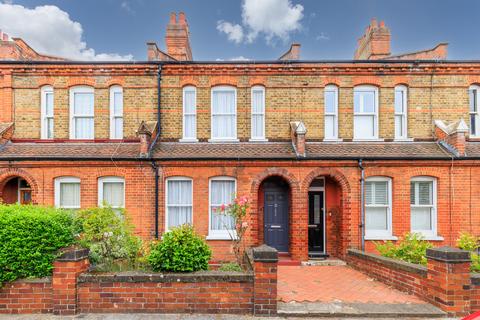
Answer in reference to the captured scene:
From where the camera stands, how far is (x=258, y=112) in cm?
1109

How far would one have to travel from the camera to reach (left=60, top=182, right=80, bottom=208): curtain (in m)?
10.3

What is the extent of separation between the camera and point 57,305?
5.39 meters

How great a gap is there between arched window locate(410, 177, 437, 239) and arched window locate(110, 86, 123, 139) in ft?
37.3

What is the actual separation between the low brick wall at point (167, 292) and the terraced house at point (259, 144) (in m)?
4.41

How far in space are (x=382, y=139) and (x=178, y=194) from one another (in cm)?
819

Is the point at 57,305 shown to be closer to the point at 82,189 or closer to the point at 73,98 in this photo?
the point at 82,189

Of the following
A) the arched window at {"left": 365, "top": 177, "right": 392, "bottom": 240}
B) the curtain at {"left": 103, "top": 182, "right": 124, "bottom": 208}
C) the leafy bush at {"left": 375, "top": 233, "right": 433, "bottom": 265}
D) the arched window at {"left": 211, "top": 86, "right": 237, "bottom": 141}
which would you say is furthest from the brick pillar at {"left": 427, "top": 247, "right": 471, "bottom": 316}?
the curtain at {"left": 103, "top": 182, "right": 124, "bottom": 208}

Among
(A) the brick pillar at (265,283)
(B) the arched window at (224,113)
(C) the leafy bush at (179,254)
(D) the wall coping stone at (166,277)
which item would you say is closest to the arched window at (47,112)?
(B) the arched window at (224,113)

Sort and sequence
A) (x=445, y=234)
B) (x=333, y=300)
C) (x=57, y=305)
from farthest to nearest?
(x=445, y=234)
(x=333, y=300)
(x=57, y=305)

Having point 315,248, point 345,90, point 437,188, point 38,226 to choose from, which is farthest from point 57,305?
point 437,188

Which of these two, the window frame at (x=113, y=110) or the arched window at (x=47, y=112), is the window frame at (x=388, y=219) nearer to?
the window frame at (x=113, y=110)

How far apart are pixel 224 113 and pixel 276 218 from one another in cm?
459

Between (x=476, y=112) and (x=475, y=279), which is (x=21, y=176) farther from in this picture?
(x=476, y=112)

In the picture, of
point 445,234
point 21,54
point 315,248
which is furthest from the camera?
point 21,54
